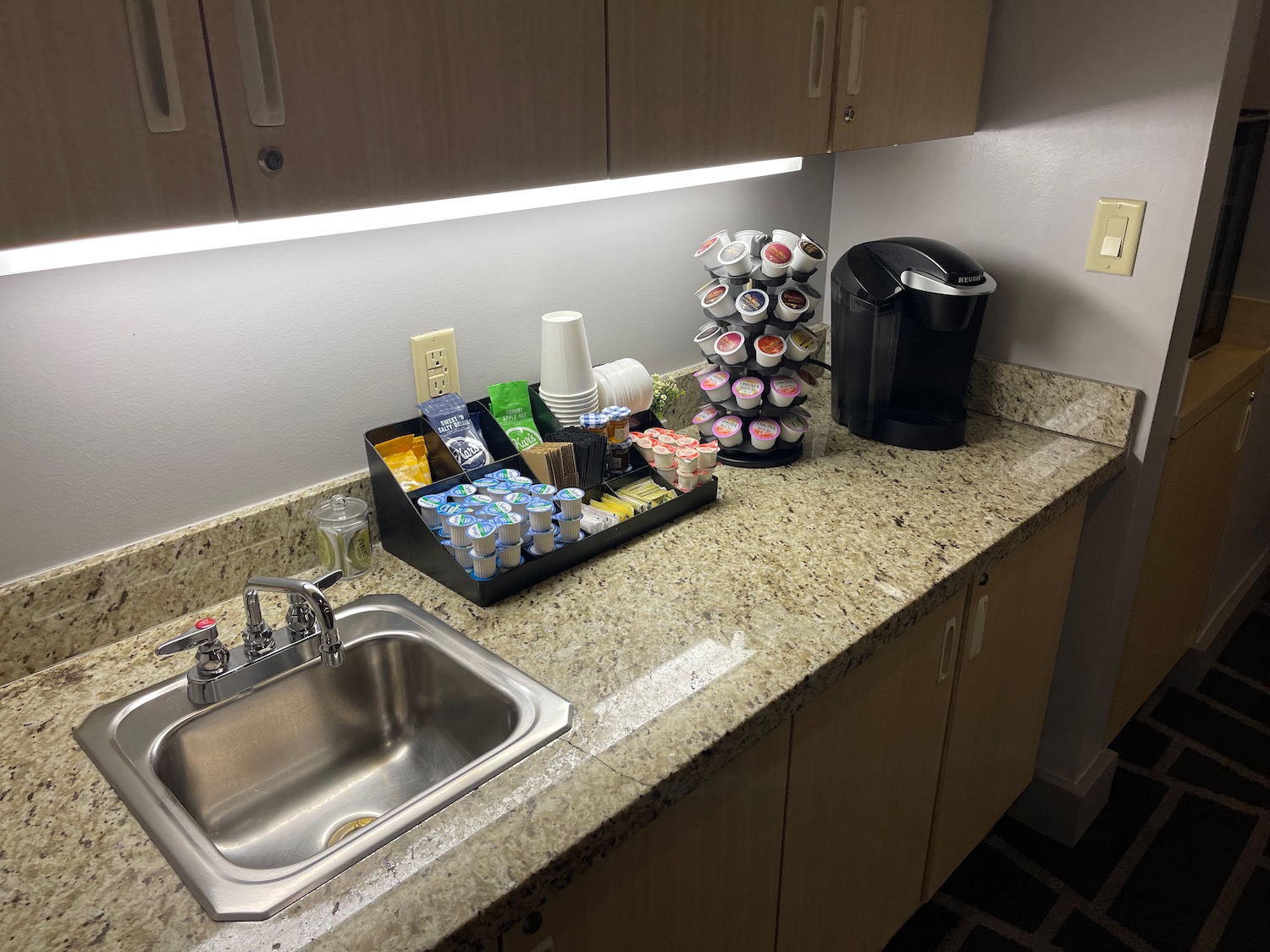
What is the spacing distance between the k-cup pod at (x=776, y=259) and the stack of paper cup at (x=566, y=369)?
31 centimetres

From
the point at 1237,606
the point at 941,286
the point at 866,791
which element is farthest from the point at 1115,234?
the point at 1237,606

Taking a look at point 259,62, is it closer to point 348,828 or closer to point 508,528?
point 508,528

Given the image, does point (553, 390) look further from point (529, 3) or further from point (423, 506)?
point (529, 3)

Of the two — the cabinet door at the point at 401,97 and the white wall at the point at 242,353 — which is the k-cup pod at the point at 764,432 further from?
the cabinet door at the point at 401,97

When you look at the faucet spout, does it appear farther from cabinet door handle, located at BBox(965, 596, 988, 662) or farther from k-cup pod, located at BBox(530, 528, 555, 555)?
cabinet door handle, located at BBox(965, 596, 988, 662)

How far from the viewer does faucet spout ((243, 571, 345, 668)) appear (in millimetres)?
1039

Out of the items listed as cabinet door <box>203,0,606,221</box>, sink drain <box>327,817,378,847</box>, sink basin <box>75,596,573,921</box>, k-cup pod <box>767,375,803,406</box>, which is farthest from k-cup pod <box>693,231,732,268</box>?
sink drain <box>327,817,378,847</box>

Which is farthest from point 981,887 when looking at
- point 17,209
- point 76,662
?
point 17,209

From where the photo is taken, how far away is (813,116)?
132 cm

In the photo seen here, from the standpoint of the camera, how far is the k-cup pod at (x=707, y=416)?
1.60m

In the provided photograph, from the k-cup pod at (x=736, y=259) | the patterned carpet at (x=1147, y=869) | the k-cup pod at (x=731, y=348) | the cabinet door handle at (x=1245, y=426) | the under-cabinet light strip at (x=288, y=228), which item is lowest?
the patterned carpet at (x=1147, y=869)

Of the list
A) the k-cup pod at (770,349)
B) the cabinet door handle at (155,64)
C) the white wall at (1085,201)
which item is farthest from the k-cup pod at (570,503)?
the white wall at (1085,201)

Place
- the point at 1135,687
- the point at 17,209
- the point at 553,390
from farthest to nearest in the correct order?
the point at 1135,687
the point at 553,390
the point at 17,209

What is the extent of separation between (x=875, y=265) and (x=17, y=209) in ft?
4.16
